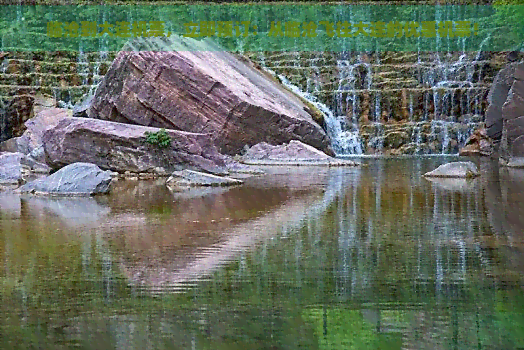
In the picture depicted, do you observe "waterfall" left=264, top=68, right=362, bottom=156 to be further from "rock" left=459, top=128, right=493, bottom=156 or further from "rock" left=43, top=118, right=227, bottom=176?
"rock" left=43, top=118, right=227, bottom=176

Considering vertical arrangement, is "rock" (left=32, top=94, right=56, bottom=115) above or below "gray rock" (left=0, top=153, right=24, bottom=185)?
above

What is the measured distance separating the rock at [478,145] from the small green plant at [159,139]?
1135 cm

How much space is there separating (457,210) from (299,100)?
1487 centimetres

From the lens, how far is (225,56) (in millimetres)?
23438

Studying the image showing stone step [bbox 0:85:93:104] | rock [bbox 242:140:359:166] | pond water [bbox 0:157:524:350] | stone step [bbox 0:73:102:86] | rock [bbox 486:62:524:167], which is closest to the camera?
pond water [bbox 0:157:524:350]

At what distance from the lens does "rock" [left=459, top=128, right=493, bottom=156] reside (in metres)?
24.8

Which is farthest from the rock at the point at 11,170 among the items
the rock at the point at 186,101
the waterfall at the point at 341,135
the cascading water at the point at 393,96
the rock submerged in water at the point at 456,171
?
the cascading water at the point at 393,96

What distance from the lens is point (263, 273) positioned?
6.17 metres

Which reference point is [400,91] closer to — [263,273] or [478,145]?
[478,145]

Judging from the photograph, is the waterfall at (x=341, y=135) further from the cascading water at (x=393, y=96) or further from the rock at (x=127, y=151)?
the rock at (x=127, y=151)

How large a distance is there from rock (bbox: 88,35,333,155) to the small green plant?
3.58m

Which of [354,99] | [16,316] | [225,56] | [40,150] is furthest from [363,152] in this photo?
[16,316]

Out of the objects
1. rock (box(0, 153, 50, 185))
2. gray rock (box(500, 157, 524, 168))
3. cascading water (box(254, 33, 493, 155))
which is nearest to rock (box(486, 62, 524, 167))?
gray rock (box(500, 157, 524, 168))

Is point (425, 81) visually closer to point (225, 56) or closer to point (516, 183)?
point (225, 56)
